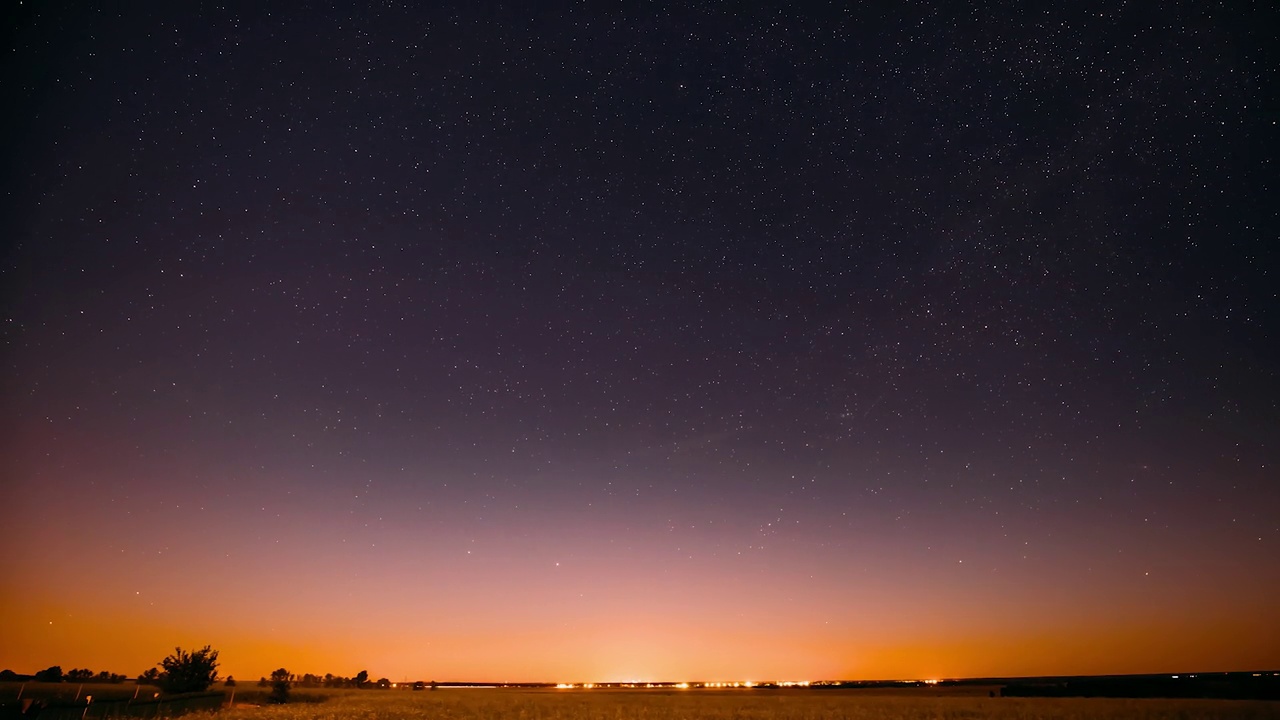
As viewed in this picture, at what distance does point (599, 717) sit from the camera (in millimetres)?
33531

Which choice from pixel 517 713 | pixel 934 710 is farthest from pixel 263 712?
pixel 934 710

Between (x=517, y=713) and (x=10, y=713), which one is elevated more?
(x=10, y=713)

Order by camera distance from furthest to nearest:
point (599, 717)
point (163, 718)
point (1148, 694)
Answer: point (1148, 694) < point (599, 717) < point (163, 718)

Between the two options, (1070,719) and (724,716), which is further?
(724,716)

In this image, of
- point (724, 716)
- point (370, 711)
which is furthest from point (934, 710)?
point (370, 711)

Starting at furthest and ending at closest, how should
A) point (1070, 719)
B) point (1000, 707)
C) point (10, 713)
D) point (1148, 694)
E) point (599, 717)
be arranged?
1. point (1148, 694)
2. point (1000, 707)
3. point (599, 717)
4. point (1070, 719)
5. point (10, 713)

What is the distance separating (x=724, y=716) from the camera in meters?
34.4

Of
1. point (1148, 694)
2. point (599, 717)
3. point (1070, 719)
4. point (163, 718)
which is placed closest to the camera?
point (163, 718)

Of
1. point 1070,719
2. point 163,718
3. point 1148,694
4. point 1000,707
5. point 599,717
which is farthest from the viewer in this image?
point 1148,694

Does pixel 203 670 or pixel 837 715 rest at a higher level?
pixel 203 670

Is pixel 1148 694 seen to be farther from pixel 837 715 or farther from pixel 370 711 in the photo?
pixel 370 711

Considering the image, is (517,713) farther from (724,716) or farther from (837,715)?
(837,715)

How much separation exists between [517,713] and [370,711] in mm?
7726

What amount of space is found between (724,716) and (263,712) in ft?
73.3
